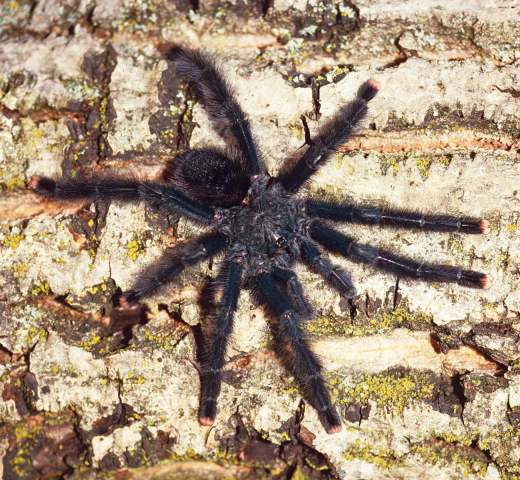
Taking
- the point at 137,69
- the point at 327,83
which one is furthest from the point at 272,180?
the point at 137,69

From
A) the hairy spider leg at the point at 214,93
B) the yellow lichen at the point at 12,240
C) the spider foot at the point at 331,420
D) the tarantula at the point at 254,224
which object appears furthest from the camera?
→ the hairy spider leg at the point at 214,93

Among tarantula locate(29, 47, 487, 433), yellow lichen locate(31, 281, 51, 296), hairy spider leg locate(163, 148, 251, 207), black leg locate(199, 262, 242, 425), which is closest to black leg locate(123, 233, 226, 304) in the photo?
tarantula locate(29, 47, 487, 433)

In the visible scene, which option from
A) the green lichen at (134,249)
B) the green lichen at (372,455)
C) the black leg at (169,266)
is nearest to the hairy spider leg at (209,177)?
the black leg at (169,266)

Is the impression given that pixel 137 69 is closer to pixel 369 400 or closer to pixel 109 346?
pixel 109 346

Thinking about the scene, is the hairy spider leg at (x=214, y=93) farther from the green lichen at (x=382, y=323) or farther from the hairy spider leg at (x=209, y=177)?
the green lichen at (x=382, y=323)

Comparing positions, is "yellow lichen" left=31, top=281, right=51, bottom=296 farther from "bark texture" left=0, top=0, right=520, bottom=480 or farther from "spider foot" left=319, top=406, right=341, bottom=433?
"spider foot" left=319, top=406, right=341, bottom=433

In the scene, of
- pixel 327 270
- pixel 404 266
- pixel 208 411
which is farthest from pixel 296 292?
pixel 208 411
